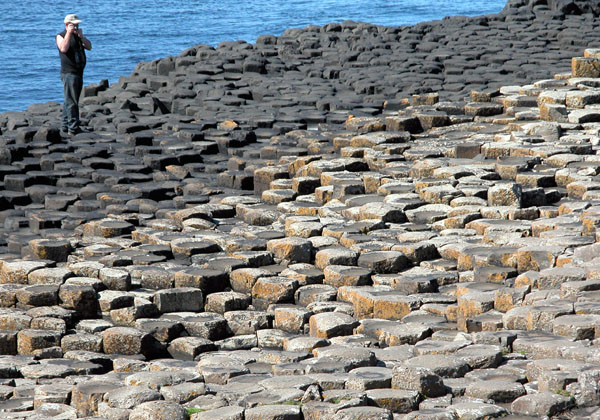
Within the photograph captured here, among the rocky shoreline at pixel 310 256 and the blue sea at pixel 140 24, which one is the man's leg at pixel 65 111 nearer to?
the rocky shoreline at pixel 310 256

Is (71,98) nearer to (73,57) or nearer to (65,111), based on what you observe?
(65,111)

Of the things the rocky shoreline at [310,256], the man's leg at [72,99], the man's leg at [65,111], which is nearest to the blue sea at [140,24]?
the man's leg at [65,111]

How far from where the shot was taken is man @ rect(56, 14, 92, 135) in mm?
13992

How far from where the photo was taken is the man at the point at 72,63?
45.9 ft

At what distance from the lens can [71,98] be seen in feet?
47.5

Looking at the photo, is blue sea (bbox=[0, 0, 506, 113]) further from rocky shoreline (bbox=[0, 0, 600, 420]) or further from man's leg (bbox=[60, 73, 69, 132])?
rocky shoreline (bbox=[0, 0, 600, 420])

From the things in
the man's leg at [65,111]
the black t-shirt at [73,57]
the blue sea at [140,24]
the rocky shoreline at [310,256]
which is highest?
the blue sea at [140,24]

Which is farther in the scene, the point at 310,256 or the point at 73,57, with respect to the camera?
the point at 73,57

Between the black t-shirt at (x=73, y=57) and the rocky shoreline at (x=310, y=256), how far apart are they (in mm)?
989

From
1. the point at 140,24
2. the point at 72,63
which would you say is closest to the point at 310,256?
the point at 72,63

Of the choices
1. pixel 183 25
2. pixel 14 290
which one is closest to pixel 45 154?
pixel 14 290

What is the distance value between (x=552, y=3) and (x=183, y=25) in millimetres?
42139

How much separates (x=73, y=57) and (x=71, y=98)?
0.62 metres

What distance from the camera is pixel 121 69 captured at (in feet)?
142
